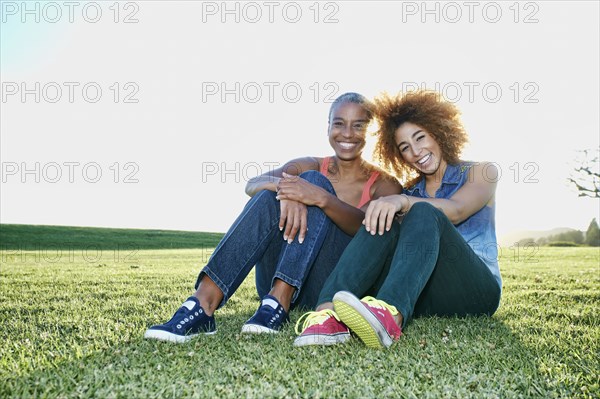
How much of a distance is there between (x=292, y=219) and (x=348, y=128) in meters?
1.44

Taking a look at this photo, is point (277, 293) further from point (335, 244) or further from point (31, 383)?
point (31, 383)

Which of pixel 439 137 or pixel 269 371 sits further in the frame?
pixel 439 137

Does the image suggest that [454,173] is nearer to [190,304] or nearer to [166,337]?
[190,304]

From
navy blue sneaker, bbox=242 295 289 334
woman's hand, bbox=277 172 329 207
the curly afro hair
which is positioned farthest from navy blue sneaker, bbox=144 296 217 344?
the curly afro hair

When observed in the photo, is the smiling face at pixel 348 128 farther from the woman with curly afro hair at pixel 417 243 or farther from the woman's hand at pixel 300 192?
the woman's hand at pixel 300 192

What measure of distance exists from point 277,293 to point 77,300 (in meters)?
2.93

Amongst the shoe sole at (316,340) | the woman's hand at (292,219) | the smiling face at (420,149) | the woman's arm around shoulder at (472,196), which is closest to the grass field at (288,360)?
the shoe sole at (316,340)

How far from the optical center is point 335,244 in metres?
4.07

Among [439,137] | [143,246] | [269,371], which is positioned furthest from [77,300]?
[143,246]

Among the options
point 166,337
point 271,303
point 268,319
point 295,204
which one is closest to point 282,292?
point 271,303

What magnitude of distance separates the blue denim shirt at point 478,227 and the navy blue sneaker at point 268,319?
157 cm

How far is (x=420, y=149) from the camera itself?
4066 mm

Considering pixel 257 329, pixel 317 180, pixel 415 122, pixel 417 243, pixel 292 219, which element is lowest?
pixel 257 329

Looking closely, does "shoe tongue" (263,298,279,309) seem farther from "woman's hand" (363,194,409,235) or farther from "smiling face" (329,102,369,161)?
"smiling face" (329,102,369,161)
